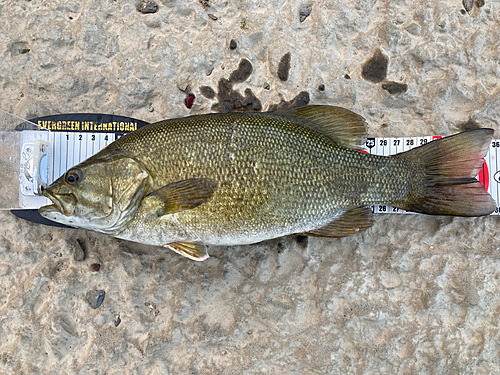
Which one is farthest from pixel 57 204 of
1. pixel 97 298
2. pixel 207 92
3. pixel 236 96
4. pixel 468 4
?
pixel 468 4

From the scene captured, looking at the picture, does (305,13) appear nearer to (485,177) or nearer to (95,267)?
(485,177)

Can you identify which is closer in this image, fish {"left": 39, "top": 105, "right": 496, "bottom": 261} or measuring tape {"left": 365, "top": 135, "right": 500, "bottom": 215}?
fish {"left": 39, "top": 105, "right": 496, "bottom": 261}

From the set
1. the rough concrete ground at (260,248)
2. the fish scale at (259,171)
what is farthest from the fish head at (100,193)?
the rough concrete ground at (260,248)

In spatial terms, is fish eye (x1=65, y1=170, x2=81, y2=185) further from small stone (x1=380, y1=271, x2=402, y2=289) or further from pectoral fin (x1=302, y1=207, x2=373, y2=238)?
small stone (x1=380, y1=271, x2=402, y2=289)

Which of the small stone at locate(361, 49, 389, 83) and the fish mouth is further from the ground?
the small stone at locate(361, 49, 389, 83)

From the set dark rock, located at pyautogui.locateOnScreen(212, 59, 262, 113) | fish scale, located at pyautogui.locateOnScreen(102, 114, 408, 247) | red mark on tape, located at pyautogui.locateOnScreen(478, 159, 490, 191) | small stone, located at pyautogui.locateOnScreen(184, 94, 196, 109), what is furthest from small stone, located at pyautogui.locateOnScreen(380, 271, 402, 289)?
small stone, located at pyautogui.locateOnScreen(184, 94, 196, 109)

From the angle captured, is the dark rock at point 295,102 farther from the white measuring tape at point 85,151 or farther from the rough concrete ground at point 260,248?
the white measuring tape at point 85,151

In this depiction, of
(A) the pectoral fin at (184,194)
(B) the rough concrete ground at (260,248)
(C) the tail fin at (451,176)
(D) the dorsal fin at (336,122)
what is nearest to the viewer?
(A) the pectoral fin at (184,194)

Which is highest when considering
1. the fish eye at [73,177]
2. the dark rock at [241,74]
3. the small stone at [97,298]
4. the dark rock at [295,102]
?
the dark rock at [241,74]
